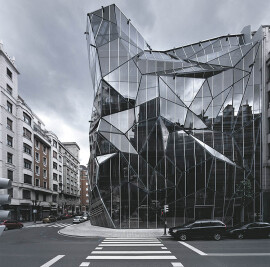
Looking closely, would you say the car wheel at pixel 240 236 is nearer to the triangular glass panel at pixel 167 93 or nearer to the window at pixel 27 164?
the triangular glass panel at pixel 167 93

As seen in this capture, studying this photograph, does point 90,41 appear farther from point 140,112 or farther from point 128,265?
point 128,265

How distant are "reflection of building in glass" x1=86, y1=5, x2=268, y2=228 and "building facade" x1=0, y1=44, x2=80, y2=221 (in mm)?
20641

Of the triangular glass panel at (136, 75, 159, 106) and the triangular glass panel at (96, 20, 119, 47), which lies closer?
the triangular glass panel at (136, 75, 159, 106)

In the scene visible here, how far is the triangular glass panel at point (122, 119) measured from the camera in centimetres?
3062

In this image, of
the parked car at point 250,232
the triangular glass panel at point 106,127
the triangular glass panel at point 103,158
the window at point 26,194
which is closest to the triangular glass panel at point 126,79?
the triangular glass panel at point 106,127

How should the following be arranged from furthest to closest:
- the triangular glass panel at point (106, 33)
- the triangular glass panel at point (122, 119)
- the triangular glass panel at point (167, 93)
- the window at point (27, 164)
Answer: the window at point (27, 164), the triangular glass panel at point (106, 33), the triangular glass panel at point (167, 93), the triangular glass panel at point (122, 119)

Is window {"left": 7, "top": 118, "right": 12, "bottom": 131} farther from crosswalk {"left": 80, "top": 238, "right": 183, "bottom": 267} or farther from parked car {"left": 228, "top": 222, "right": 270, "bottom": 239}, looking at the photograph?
parked car {"left": 228, "top": 222, "right": 270, "bottom": 239}

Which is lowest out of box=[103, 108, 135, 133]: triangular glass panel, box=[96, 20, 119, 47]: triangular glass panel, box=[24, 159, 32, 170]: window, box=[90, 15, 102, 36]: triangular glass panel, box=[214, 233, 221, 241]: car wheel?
box=[214, 233, 221, 241]: car wheel

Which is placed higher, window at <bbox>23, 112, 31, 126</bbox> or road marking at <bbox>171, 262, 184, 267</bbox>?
window at <bbox>23, 112, 31, 126</bbox>

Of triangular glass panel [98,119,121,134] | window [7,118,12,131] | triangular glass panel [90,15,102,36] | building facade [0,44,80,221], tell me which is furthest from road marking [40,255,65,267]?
window [7,118,12,131]

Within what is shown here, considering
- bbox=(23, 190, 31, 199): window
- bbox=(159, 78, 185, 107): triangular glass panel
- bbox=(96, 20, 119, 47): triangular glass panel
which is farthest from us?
bbox=(23, 190, 31, 199): window

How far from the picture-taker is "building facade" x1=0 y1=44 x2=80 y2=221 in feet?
141

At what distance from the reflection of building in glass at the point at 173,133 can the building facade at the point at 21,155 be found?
67.7 ft

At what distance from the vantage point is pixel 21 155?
157ft
